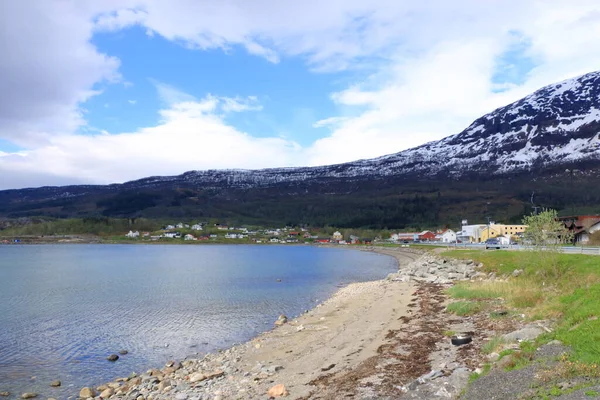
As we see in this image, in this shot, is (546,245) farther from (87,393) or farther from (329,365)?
(87,393)

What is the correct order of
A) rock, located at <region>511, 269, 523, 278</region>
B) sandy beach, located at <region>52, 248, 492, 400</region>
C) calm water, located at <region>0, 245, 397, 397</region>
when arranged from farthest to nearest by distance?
rock, located at <region>511, 269, 523, 278</region> < calm water, located at <region>0, 245, 397, 397</region> < sandy beach, located at <region>52, 248, 492, 400</region>

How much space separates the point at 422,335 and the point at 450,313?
5390 millimetres

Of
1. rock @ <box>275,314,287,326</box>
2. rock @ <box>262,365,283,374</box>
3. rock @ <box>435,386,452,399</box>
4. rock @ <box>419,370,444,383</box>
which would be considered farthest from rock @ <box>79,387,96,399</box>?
rock @ <box>275,314,287,326</box>

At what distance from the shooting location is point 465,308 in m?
22.8

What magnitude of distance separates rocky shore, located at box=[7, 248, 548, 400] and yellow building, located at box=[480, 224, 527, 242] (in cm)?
9484

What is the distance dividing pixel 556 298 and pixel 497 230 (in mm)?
105160

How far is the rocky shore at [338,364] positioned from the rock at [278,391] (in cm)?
3

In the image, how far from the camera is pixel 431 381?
1154cm

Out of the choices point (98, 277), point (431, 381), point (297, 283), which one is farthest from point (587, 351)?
point (98, 277)

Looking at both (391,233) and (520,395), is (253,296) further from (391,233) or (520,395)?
(391,233)

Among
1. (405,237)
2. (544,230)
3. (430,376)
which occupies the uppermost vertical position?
(544,230)

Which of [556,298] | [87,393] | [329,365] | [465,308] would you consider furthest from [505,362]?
[87,393]

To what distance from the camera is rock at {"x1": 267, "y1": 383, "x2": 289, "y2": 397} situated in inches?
519

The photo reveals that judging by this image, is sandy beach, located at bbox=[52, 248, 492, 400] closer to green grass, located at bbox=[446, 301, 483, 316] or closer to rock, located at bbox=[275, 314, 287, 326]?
green grass, located at bbox=[446, 301, 483, 316]
